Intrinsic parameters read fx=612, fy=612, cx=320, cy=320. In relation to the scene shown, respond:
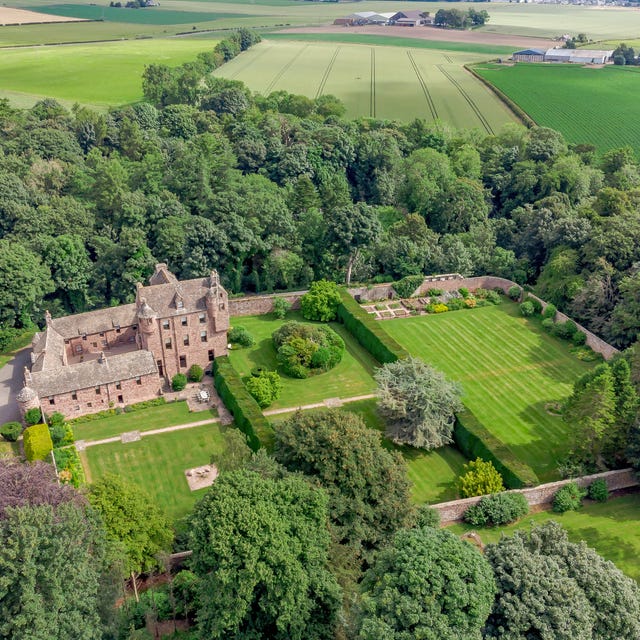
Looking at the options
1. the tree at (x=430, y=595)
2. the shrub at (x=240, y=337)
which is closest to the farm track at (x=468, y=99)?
the shrub at (x=240, y=337)

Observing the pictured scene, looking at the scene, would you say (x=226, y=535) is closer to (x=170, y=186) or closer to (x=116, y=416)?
(x=116, y=416)

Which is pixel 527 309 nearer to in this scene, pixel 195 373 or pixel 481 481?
pixel 481 481

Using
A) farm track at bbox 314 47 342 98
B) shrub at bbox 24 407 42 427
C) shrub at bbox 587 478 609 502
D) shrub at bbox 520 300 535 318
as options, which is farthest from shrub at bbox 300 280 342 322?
farm track at bbox 314 47 342 98

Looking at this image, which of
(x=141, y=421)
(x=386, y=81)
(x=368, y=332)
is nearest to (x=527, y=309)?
(x=368, y=332)

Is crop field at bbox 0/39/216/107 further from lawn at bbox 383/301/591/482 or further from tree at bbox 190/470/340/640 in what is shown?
tree at bbox 190/470/340/640

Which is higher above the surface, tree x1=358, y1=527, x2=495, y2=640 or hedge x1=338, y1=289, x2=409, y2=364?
tree x1=358, y1=527, x2=495, y2=640

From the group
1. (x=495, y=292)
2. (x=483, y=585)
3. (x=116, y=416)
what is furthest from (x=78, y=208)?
(x=483, y=585)

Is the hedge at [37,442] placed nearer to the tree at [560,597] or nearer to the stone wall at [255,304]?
the stone wall at [255,304]

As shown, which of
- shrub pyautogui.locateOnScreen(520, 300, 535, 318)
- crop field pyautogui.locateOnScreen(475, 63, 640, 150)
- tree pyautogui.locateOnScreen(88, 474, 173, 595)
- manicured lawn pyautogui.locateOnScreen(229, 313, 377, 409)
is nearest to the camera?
tree pyautogui.locateOnScreen(88, 474, 173, 595)
